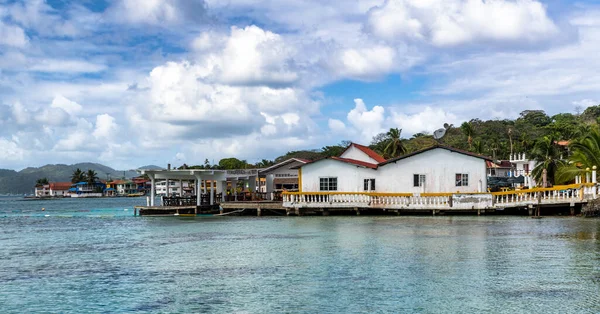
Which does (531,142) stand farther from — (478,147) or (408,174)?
(408,174)

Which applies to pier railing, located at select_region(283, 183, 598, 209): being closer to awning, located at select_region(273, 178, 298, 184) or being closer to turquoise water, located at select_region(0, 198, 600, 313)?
turquoise water, located at select_region(0, 198, 600, 313)

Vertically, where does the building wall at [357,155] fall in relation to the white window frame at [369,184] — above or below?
above

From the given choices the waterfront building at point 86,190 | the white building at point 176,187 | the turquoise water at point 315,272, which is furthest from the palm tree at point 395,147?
the waterfront building at point 86,190

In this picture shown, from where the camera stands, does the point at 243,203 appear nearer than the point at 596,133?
No

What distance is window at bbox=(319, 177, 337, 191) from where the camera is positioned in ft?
138

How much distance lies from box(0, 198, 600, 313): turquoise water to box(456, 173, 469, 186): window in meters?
11.3

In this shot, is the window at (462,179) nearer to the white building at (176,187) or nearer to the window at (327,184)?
the window at (327,184)

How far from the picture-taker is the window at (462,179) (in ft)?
130

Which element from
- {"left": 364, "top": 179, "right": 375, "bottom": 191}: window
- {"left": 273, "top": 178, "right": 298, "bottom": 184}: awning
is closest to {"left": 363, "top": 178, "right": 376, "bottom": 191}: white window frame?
{"left": 364, "top": 179, "right": 375, "bottom": 191}: window

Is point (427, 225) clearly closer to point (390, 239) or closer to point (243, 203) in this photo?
point (390, 239)

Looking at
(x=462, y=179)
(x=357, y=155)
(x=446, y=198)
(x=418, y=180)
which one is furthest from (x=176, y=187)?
(x=446, y=198)

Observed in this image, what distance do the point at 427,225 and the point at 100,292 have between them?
19.7 meters

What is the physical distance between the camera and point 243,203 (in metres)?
43.2

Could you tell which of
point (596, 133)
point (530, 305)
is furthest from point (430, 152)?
point (530, 305)
